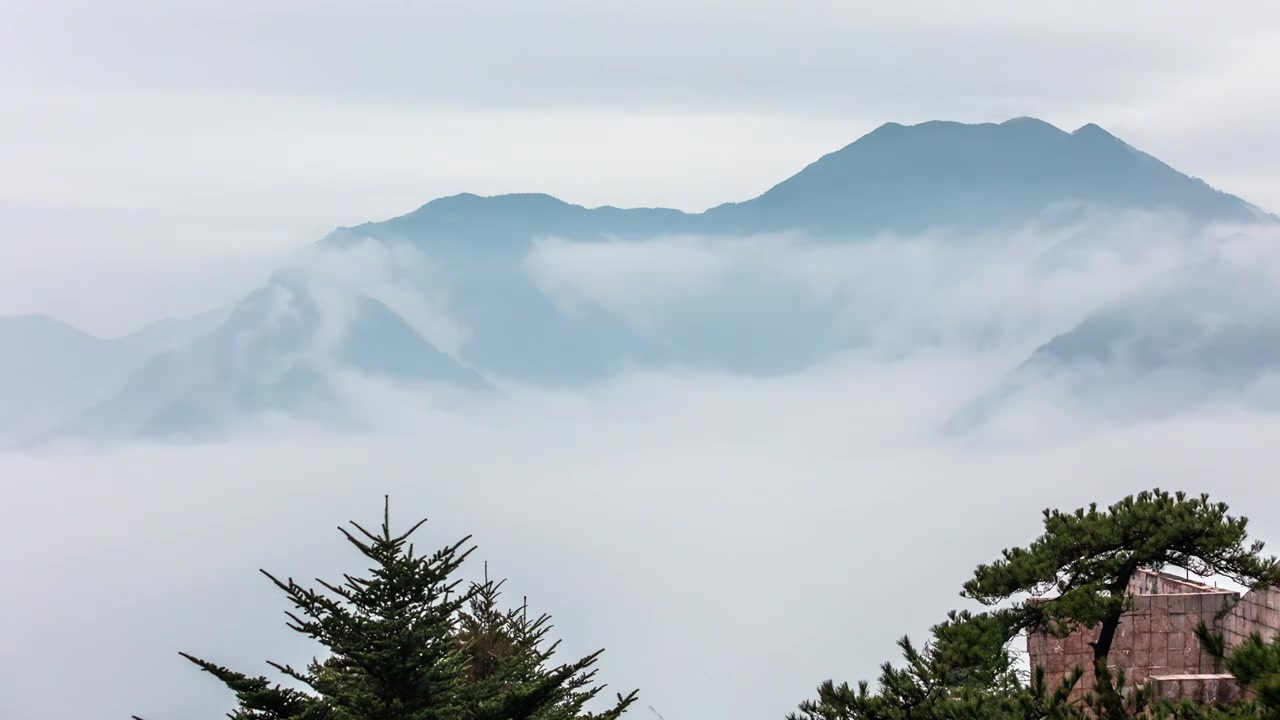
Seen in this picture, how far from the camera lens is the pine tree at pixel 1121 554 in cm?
1212

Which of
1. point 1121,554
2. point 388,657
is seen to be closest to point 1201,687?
point 1121,554

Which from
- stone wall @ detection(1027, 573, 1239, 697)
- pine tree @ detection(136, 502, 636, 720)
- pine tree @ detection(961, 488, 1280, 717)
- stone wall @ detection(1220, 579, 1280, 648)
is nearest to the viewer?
pine tree @ detection(136, 502, 636, 720)

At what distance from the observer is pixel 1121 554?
12305 mm

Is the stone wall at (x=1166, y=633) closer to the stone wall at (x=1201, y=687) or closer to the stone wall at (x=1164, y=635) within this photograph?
the stone wall at (x=1164, y=635)

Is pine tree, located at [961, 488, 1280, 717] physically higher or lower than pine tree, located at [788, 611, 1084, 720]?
higher

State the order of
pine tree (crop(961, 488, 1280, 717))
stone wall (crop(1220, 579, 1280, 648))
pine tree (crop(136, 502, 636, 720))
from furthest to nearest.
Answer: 1. stone wall (crop(1220, 579, 1280, 648))
2. pine tree (crop(961, 488, 1280, 717))
3. pine tree (crop(136, 502, 636, 720))

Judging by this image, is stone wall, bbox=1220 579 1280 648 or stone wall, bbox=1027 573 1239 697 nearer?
stone wall, bbox=1220 579 1280 648

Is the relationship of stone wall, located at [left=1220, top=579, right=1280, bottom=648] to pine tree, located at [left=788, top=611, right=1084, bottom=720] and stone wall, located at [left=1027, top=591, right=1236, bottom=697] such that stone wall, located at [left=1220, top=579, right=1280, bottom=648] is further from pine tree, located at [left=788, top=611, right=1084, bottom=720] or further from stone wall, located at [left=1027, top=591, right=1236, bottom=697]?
pine tree, located at [left=788, top=611, right=1084, bottom=720]

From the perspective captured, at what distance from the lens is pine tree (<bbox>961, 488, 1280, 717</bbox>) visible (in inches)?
477

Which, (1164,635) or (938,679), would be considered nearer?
(938,679)

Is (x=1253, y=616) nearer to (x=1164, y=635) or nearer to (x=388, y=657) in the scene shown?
(x=1164, y=635)

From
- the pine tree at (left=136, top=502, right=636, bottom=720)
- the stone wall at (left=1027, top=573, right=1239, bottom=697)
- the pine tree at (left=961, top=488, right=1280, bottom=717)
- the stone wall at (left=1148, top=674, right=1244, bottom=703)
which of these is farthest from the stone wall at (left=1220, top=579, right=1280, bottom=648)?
the pine tree at (left=136, top=502, right=636, bottom=720)

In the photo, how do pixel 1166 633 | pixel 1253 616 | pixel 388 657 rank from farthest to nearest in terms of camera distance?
pixel 1166 633 → pixel 1253 616 → pixel 388 657

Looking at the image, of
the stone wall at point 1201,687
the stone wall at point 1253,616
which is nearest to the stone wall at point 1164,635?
the stone wall at point 1253,616
